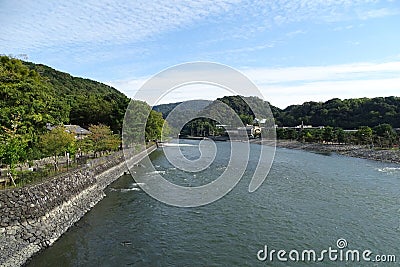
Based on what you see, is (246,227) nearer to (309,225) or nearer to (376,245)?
(309,225)

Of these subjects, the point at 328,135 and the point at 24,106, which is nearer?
the point at 24,106

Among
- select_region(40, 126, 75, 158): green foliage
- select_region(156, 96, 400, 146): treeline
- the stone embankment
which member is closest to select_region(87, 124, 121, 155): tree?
select_region(40, 126, 75, 158): green foliage

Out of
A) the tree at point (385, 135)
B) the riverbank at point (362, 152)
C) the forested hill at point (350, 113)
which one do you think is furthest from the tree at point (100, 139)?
the forested hill at point (350, 113)

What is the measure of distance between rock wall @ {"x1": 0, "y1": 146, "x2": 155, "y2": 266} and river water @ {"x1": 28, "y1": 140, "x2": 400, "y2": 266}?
1.42 ft

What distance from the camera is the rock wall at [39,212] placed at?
9359 millimetres

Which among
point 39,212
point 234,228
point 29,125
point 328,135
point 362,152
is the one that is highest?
point 29,125

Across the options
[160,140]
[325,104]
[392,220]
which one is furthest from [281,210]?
[325,104]

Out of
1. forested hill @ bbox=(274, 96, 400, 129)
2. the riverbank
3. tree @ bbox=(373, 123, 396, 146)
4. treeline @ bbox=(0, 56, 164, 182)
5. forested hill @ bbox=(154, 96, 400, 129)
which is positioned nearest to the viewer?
treeline @ bbox=(0, 56, 164, 182)

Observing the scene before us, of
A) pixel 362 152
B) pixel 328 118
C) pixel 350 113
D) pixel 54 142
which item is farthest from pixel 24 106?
pixel 328 118

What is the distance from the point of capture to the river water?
9836 mm

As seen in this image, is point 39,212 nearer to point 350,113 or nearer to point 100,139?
point 100,139

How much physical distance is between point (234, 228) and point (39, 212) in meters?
6.77

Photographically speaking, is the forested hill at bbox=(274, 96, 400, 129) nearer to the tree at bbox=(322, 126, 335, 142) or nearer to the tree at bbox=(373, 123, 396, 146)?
the tree at bbox=(322, 126, 335, 142)

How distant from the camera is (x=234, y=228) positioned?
12.2 metres
